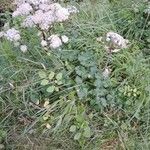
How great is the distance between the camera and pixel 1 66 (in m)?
3.45

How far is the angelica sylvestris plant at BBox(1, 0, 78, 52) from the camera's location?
127 inches

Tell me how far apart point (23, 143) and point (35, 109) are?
0.28 meters

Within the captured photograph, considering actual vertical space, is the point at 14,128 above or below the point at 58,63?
below

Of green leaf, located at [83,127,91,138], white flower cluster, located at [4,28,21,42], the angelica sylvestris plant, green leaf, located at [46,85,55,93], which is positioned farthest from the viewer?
white flower cluster, located at [4,28,21,42]

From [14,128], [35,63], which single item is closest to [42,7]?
[35,63]

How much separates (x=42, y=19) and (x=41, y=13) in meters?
0.06

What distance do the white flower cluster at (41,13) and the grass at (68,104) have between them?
202 mm

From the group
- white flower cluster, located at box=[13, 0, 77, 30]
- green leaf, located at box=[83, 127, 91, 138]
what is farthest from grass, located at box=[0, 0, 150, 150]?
white flower cluster, located at box=[13, 0, 77, 30]

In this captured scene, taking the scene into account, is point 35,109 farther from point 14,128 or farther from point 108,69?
point 108,69

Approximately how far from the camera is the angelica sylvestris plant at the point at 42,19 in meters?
3.21

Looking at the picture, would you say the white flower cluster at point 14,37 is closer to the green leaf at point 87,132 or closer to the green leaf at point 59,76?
the green leaf at point 59,76

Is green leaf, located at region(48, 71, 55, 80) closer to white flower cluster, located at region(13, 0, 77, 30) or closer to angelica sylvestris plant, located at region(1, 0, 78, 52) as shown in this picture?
angelica sylvestris plant, located at region(1, 0, 78, 52)

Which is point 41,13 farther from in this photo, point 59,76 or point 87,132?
point 87,132

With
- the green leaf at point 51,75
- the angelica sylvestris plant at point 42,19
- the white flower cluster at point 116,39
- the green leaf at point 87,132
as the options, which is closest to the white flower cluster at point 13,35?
the angelica sylvestris plant at point 42,19
